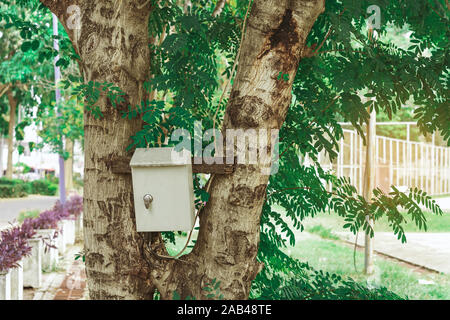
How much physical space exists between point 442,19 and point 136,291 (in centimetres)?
160

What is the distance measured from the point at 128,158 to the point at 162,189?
198 millimetres

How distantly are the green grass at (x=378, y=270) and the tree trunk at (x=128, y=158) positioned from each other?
2631mm

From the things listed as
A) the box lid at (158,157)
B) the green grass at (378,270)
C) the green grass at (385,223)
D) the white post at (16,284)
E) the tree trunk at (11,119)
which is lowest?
the green grass at (378,270)

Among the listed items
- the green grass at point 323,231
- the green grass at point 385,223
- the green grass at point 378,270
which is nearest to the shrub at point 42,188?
the green grass at point 385,223

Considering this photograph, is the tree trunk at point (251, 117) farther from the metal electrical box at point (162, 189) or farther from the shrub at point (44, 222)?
the shrub at point (44, 222)

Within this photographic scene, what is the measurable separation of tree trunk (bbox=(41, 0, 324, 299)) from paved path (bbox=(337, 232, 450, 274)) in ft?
14.1

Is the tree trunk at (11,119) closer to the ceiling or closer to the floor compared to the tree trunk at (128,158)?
closer to the ceiling

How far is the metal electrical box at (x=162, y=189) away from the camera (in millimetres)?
1618

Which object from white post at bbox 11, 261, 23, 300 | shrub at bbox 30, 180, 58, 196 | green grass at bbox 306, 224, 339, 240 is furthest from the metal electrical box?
shrub at bbox 30, 180, 58, 196

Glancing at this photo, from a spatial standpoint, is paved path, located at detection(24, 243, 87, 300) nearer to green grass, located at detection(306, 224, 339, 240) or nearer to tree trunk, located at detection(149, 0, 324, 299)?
tree trunk, located at detection(149, 0, 324, 299)

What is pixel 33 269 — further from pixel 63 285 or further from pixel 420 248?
pixel 420 248
